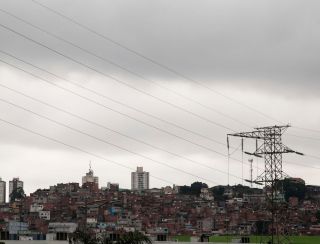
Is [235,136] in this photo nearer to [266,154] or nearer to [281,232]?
[266,154]

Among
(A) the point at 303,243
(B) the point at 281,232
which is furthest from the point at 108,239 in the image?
(A) the point at 303,243

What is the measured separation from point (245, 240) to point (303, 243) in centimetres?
2908

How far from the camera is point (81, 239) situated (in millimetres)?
57906

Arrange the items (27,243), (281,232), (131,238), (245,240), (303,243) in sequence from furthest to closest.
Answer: (303,243) < (245,240) < (281,232) < (27,243) < (131,238)

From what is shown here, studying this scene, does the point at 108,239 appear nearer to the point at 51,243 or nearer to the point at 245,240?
the point at 51,243

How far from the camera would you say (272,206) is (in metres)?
84.9

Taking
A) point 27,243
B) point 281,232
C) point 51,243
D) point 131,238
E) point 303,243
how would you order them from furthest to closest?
point 303,243 < point 281,232 < point 51,243 < point 27,243 < point 131,238

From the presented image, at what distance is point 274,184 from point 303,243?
2928 inches

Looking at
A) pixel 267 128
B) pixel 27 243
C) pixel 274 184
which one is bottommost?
pixel 27 243

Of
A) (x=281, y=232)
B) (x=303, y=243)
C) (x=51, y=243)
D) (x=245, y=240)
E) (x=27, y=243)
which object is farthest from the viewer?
(x=303, y=243)

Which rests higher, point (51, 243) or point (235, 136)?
point (235, 136)

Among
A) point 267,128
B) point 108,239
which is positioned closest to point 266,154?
point 267,128

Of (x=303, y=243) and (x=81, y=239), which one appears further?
(x=303, y=243)

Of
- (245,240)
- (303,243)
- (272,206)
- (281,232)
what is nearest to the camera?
(272,206)
